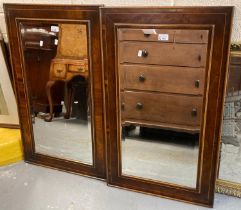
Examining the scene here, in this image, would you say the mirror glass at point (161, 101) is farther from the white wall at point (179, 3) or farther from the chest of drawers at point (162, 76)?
the white wall at point (179, 3)

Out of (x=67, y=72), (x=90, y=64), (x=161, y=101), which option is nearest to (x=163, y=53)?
(x=161, y=101)

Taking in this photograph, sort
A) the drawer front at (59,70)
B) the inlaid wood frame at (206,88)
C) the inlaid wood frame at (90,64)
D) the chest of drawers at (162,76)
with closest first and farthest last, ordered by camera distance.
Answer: the inlaid wood frame at (206,88), the chest of drawers at (162,76), the inlaid wood frame at (90,64), the drawer front at (59,70)

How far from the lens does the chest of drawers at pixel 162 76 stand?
1339 millimetres

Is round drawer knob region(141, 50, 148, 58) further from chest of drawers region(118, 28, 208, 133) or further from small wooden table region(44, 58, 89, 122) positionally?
small wooden table region(44, 58, 89, 122)

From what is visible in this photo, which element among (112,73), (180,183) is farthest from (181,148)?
(112,73)

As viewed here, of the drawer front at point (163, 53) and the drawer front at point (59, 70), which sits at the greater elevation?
the drawer front at point (163, 53)

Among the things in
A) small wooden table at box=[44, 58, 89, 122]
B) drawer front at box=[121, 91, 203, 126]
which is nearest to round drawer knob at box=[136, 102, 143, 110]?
drawer front at box=[121, 91, 203, 126]

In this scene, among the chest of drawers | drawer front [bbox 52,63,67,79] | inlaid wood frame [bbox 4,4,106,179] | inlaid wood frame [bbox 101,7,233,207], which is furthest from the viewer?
drawer front [bbox 52,63,67,79]

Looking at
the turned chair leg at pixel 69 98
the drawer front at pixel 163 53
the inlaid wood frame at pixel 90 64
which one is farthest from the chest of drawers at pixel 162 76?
the turned chair leg at pixel 69 98

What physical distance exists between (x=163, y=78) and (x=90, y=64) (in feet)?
1.13

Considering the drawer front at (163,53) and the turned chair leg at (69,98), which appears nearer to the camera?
the drawer front at (163,53)

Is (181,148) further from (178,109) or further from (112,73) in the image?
(112,73)

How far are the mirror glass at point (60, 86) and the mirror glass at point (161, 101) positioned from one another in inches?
7.8

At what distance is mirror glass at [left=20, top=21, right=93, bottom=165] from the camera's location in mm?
1527
